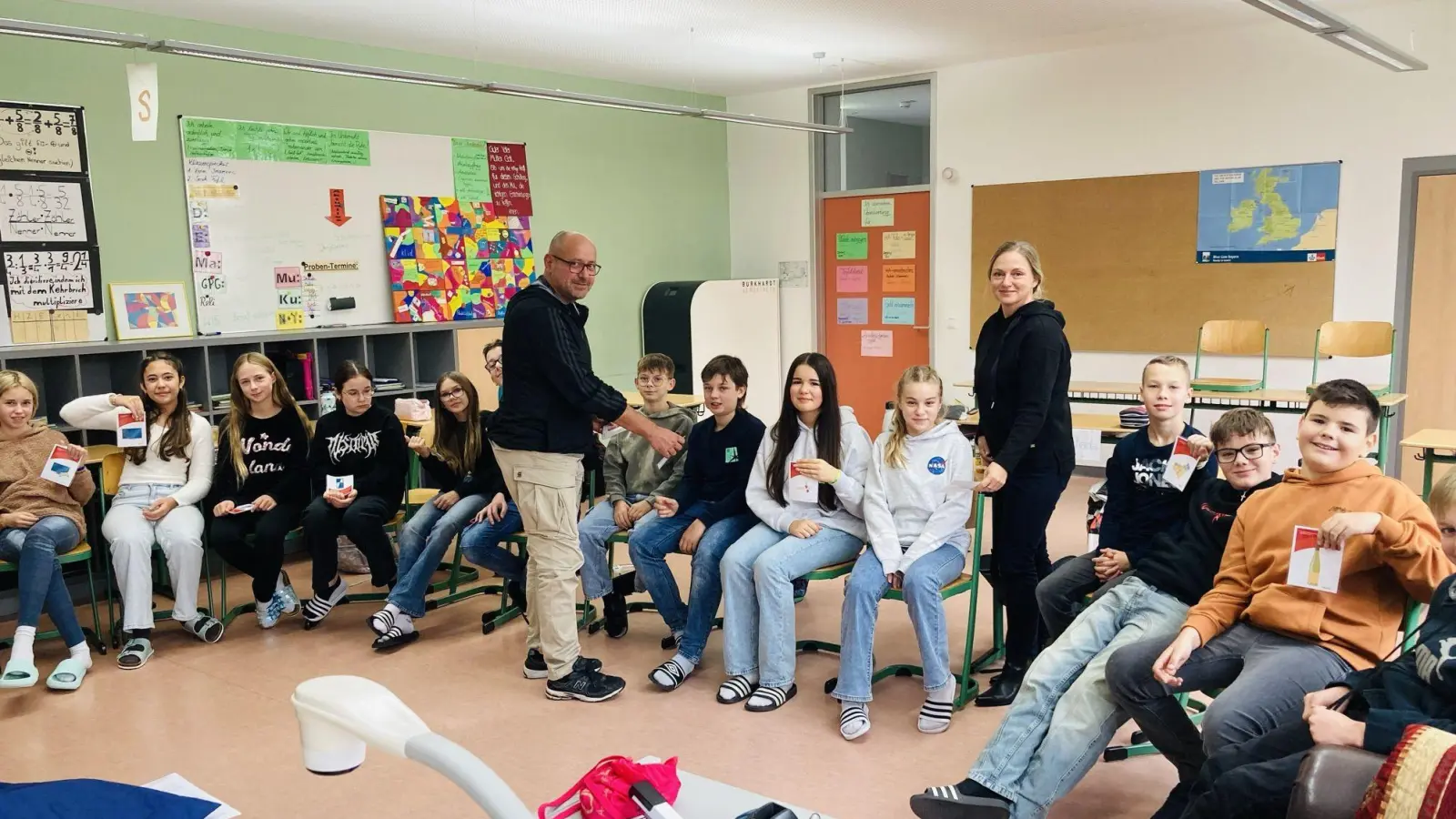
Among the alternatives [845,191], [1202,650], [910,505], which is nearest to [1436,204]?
[845,191]

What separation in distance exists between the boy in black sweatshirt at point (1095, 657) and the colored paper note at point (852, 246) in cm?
507

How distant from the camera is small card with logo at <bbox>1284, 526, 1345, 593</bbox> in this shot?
2143 mm

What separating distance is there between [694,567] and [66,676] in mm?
2125

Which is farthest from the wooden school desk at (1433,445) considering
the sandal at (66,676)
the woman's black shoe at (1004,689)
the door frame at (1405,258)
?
the sandal at (66,676)

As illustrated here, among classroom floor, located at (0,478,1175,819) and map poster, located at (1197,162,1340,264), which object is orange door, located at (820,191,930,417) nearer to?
map poster, located at (1197,162,1340,264)

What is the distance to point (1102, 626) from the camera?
8.50 ft

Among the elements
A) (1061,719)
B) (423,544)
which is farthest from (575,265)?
(1061,719)

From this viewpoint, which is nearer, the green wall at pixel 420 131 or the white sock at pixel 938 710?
the white sock at pixel 938 710

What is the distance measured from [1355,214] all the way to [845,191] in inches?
126

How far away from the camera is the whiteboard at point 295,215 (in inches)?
210

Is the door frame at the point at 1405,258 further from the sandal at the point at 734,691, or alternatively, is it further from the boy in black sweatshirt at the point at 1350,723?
the boy in black sweatshirt at the point at 1350,723

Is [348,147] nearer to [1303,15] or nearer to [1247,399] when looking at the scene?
[1303,15]

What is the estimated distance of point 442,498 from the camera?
4.27 meters

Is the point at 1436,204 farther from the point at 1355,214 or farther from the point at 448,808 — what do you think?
the point at 448,808
